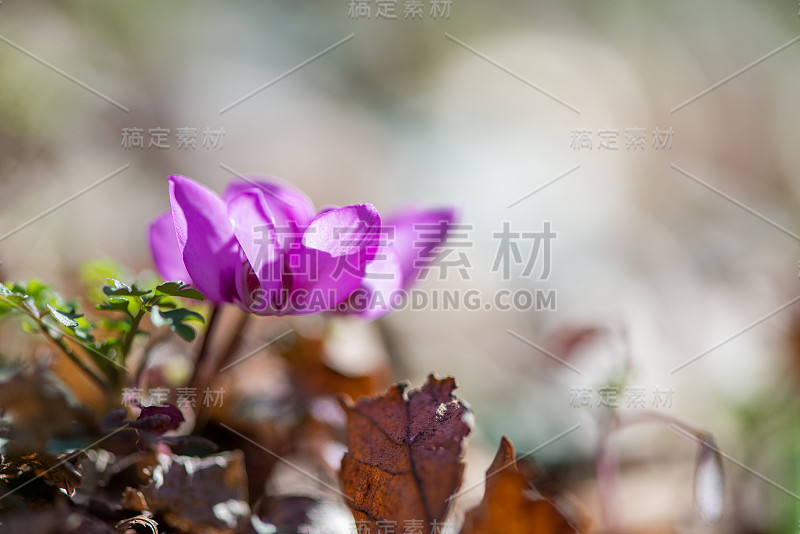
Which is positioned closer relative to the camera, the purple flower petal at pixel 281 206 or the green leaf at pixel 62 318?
the green leaf at pixel 62 318

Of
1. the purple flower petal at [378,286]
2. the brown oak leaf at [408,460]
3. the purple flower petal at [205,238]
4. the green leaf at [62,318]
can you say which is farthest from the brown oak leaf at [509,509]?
the green leaf at [62,318]

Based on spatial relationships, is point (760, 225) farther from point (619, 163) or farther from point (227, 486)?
point (227, 486)

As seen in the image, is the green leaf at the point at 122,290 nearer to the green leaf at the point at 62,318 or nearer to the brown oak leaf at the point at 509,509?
the green leaf at the point at 62,318

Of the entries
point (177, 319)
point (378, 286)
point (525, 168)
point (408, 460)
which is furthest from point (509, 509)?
point (525, 168)

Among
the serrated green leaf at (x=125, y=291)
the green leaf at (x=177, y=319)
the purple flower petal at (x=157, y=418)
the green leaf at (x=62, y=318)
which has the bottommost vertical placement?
the purple flower petal at (x=157, y=418)

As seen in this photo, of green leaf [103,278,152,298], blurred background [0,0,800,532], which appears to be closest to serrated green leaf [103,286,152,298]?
green leaf [103,278,152,298]

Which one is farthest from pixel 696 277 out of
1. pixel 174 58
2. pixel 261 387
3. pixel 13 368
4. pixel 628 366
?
pixel 174 58
